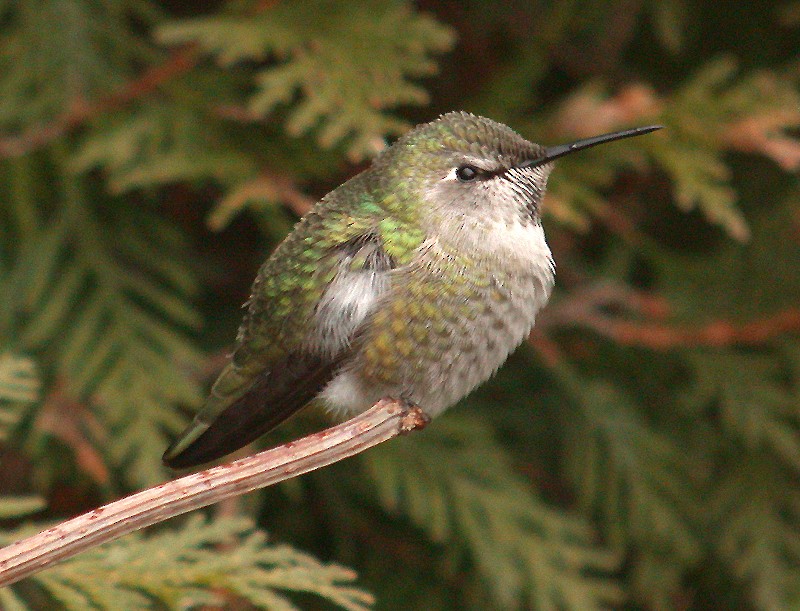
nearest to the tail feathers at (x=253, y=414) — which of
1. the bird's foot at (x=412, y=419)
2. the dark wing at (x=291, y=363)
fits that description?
the dark wing at (x=291, y=363)

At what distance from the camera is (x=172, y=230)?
10.0ft

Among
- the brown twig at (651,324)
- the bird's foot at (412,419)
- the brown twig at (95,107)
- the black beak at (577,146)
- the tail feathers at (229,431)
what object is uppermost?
the brown twig at (95,107)

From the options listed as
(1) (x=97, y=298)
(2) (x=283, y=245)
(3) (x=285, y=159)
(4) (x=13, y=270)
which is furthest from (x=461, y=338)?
(4) (x=13, y=270)

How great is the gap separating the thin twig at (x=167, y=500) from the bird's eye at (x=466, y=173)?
1.93 ft

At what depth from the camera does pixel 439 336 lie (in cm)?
177

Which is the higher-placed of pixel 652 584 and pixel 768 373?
pixel 768 373

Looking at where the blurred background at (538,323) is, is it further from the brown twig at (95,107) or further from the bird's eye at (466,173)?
the bird's eye at (466,173)

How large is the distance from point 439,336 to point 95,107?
1.42 meters

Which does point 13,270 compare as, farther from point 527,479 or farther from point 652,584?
point 652,584

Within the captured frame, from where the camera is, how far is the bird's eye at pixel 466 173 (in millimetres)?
1872

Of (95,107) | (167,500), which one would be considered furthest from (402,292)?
(95,107)

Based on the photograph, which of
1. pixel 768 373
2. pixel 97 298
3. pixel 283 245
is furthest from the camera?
pixel 768 373

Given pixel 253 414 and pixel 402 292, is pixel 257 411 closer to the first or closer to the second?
pixel 253 414

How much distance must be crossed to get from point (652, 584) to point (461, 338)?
6.34ft
